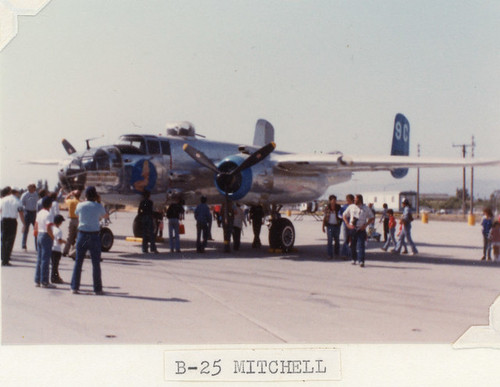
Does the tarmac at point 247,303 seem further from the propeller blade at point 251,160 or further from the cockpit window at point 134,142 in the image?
the cockpit window at point 134,142

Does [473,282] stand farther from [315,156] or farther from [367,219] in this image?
[315,156]

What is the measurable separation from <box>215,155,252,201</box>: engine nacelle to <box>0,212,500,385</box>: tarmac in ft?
6.53

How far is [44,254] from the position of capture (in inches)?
339

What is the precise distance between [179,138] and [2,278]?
7.34m

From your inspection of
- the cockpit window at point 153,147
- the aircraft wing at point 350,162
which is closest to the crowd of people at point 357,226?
the aircraft wing at point 350,162

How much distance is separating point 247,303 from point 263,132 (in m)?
11.4

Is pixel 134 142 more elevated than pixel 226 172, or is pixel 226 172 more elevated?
pixel 134 142

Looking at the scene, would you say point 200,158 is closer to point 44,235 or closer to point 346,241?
point 346,241

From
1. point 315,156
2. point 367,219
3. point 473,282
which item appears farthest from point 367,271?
point 315,156

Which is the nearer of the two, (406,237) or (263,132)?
(406,237)

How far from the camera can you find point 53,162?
17.0 m

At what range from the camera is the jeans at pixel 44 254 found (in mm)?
8570

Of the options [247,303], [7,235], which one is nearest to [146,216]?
[7,235]

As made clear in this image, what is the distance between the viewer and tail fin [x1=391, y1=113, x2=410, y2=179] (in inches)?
815
